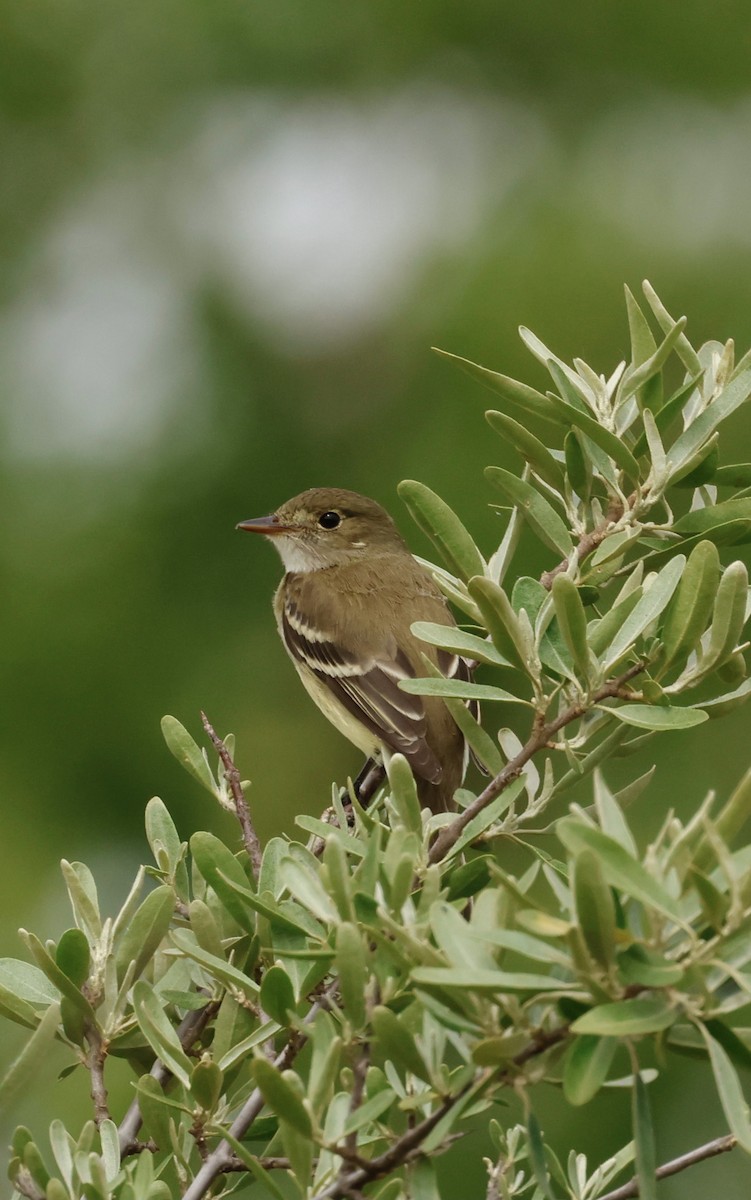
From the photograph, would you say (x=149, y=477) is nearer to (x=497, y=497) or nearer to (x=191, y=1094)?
(x=497, y=497)

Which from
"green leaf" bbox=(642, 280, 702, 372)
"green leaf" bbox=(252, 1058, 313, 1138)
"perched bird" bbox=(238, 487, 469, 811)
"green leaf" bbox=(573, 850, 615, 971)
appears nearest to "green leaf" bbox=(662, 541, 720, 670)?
"green leaf" bbox=(642, 280, 702, 372)

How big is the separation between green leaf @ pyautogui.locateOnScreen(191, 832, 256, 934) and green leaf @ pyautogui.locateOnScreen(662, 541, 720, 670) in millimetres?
540

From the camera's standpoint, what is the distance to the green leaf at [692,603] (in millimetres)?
1488

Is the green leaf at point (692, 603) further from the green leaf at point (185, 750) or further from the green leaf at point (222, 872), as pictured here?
the green leaf at point (185, 750)

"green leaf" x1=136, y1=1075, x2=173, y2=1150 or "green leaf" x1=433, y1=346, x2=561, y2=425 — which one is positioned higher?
"green leaf" x1=433, y1=346, x2=561, y2=425

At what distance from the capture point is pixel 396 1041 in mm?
1205

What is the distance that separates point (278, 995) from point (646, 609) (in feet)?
1.84

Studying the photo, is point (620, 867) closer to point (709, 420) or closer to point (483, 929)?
point (483, 929)

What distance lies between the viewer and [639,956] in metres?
1.08

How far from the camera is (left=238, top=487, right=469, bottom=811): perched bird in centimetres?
370

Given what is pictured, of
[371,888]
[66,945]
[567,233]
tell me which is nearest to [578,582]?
[371,888]

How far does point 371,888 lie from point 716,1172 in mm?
4086

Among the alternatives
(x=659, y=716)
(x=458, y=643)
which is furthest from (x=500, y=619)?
(x=659, y=716)

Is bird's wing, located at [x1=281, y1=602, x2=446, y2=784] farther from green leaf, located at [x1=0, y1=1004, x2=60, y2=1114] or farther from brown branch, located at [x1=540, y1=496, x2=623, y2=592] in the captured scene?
green leaf, located at [x1=0, y1=1004, x2=60, y2=1114]
